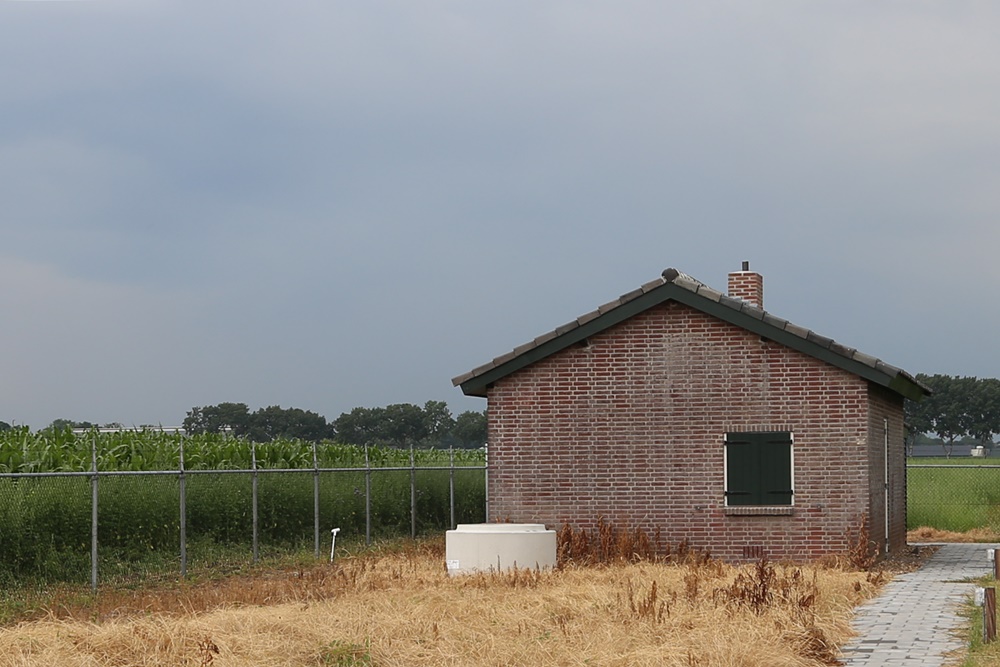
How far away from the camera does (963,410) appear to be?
447 feet

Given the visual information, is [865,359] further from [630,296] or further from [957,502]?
[957,502]

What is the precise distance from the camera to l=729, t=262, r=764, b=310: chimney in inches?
1035

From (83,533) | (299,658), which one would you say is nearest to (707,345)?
(83,533)

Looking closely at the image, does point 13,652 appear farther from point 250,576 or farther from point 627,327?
point 627,327

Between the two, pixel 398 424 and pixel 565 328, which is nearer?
pixel 565 328

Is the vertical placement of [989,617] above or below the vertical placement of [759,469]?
below

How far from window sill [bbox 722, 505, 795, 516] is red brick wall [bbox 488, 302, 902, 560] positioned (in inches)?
3.4

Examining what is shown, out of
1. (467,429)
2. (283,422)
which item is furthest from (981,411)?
(283,422)

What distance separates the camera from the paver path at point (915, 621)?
12.7 metres

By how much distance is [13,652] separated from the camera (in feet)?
38.5

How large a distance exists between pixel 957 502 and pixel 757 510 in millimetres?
18145

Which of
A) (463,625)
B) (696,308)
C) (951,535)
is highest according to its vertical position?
(696,308)

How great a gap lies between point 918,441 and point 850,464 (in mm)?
134876

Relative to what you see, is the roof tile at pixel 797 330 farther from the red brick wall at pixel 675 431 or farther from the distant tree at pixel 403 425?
the distant tree at pixel 403 425
